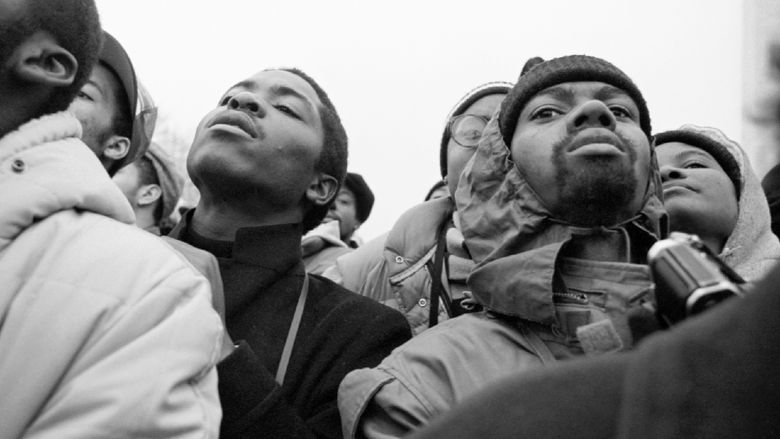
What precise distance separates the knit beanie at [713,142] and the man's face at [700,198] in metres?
0.04

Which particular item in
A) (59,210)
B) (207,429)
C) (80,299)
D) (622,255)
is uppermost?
(59,210)

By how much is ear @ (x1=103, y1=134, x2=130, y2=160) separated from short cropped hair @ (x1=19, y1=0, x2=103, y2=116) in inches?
31.9

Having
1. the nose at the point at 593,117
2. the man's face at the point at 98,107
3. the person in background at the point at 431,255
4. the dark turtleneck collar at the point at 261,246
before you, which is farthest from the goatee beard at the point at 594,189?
the man's face at the point at 98,107

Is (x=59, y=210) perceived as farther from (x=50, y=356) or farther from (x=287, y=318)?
(x=287, y=318)

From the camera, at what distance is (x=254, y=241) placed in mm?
3027

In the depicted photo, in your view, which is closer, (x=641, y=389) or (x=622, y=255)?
(x=641, y=389)

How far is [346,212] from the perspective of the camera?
670 cm

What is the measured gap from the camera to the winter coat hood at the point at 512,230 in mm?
2424

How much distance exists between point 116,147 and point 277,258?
658 millimetres

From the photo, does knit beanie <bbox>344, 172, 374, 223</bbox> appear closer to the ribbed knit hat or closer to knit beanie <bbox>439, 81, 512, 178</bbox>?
knit beanie <bbox>439, 81, 512, 178</bbox>

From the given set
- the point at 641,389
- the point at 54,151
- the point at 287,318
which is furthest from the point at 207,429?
the point at 287,318

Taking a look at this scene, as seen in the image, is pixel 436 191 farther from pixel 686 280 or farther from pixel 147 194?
pixel 686 280

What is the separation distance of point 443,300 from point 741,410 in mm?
2507

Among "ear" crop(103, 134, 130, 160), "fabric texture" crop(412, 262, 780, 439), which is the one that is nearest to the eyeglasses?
"ear" crop(103, 134, 130, 160)
